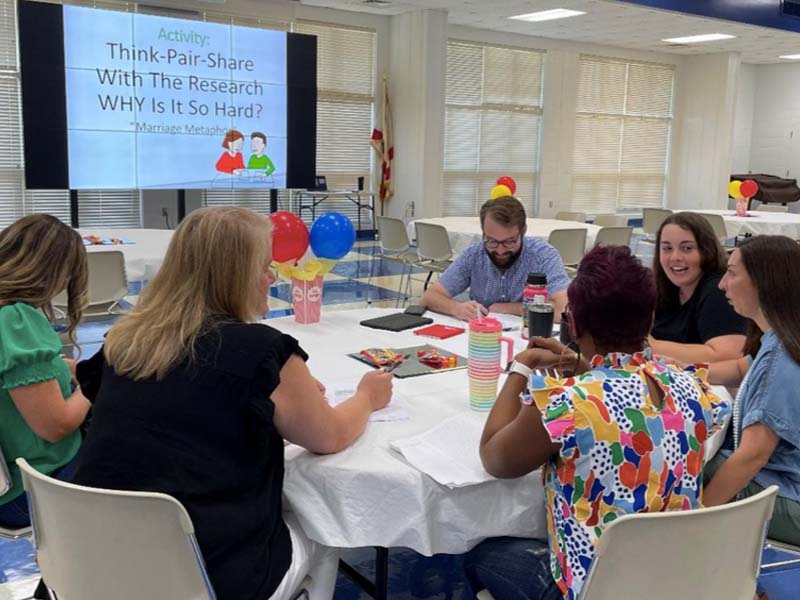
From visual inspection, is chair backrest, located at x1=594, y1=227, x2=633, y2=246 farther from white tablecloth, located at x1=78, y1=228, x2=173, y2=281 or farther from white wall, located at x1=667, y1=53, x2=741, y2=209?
white wall, located at x1=667, y1=53, x2=741, y2=209

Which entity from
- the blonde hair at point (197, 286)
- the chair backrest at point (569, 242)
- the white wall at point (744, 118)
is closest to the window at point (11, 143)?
the chair backrest at point (569, 242)

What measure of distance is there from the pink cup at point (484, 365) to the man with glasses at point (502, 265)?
1174 mm

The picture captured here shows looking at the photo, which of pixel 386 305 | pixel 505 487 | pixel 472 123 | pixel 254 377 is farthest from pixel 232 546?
pixel 472 123

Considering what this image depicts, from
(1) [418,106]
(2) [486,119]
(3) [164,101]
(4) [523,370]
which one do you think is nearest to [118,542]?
(4) [523,370]

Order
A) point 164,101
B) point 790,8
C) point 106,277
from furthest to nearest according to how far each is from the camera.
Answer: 1. point 790,8
2. point 164,101
3. point 106,277

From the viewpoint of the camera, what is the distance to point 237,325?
149 cm

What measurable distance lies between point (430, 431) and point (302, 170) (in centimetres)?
791

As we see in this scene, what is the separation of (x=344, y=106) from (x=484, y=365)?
9343 mm

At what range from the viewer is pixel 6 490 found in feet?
6.07

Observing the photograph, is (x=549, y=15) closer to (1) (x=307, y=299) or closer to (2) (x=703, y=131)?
(2) (x=703, y=131)

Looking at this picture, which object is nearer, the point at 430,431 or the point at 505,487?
the point at 505,487

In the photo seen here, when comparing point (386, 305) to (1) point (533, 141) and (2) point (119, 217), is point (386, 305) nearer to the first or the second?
(2) point (119, 217)

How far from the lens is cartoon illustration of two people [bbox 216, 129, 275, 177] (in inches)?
348

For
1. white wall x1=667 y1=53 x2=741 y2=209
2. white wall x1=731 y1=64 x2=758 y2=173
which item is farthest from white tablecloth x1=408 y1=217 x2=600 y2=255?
white wall x1=731 y1=64 x2=758 y2=173
